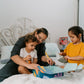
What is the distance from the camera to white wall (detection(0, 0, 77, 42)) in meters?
2.44

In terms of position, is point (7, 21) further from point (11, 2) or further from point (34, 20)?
point (34, 20)

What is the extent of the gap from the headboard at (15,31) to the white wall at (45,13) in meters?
0.08

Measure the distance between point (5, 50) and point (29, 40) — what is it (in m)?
0.87

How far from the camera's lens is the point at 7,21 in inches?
95.9

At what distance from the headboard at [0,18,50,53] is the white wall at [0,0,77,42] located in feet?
0.27

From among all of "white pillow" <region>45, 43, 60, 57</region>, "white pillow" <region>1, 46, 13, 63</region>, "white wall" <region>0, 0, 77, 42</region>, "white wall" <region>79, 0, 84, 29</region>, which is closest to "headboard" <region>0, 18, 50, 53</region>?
"white wall" <region>0, 0, 77, 42</region>

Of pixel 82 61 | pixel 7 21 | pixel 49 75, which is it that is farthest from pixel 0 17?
pixel 49 75

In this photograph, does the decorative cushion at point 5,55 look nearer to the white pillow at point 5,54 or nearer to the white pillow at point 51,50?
the white pillow at point 5,54

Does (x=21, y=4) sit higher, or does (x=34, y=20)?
(x=21, y=4)

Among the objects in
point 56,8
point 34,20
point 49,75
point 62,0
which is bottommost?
point 49,75

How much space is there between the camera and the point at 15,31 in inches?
98.1

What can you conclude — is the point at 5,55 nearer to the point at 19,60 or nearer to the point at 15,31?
the point at 15,31

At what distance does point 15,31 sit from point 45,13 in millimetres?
794

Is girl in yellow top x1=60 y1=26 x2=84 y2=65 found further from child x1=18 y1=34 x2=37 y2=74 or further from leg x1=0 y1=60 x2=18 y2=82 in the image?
leg x1=0 y1=60 x2=18 y2=82
